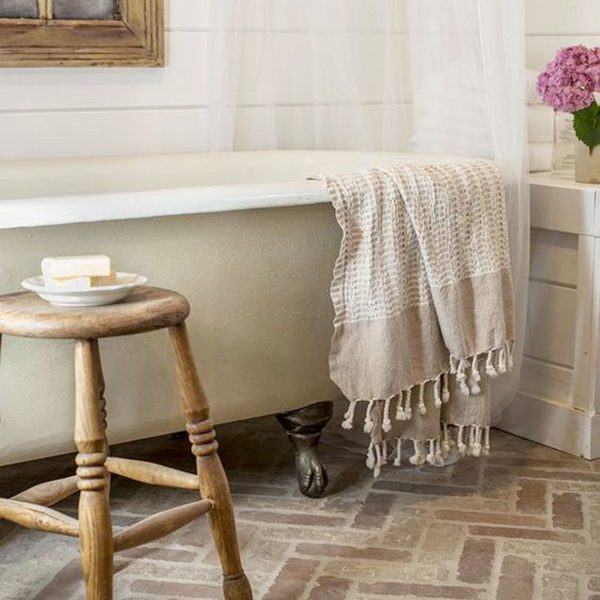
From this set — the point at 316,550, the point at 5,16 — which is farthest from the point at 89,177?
the point at 316,550

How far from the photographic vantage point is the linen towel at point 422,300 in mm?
2410

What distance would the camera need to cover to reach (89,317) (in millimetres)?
1805

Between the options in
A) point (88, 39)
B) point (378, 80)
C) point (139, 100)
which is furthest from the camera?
point (378, 80)

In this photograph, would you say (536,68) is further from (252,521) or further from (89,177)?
(252,521)

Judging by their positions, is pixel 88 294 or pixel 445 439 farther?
pixel 445 439

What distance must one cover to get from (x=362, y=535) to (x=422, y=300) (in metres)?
0.53

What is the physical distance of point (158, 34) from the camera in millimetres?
3221

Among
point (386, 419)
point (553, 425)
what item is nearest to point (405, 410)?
point (386, 419)

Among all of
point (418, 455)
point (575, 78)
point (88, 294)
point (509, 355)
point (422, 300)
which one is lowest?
point (418, 455)

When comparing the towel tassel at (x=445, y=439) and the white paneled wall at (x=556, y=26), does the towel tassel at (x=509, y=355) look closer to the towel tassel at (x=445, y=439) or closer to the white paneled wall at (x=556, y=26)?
the towel tassel at (x=445, y=439)

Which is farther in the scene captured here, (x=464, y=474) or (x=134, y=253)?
(x=464, y=474)

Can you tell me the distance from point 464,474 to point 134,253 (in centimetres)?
107

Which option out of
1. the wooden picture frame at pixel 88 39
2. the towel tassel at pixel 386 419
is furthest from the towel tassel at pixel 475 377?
the wooden picture frame at pixel 88 39

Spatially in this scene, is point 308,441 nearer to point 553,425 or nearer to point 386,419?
point 386,419
